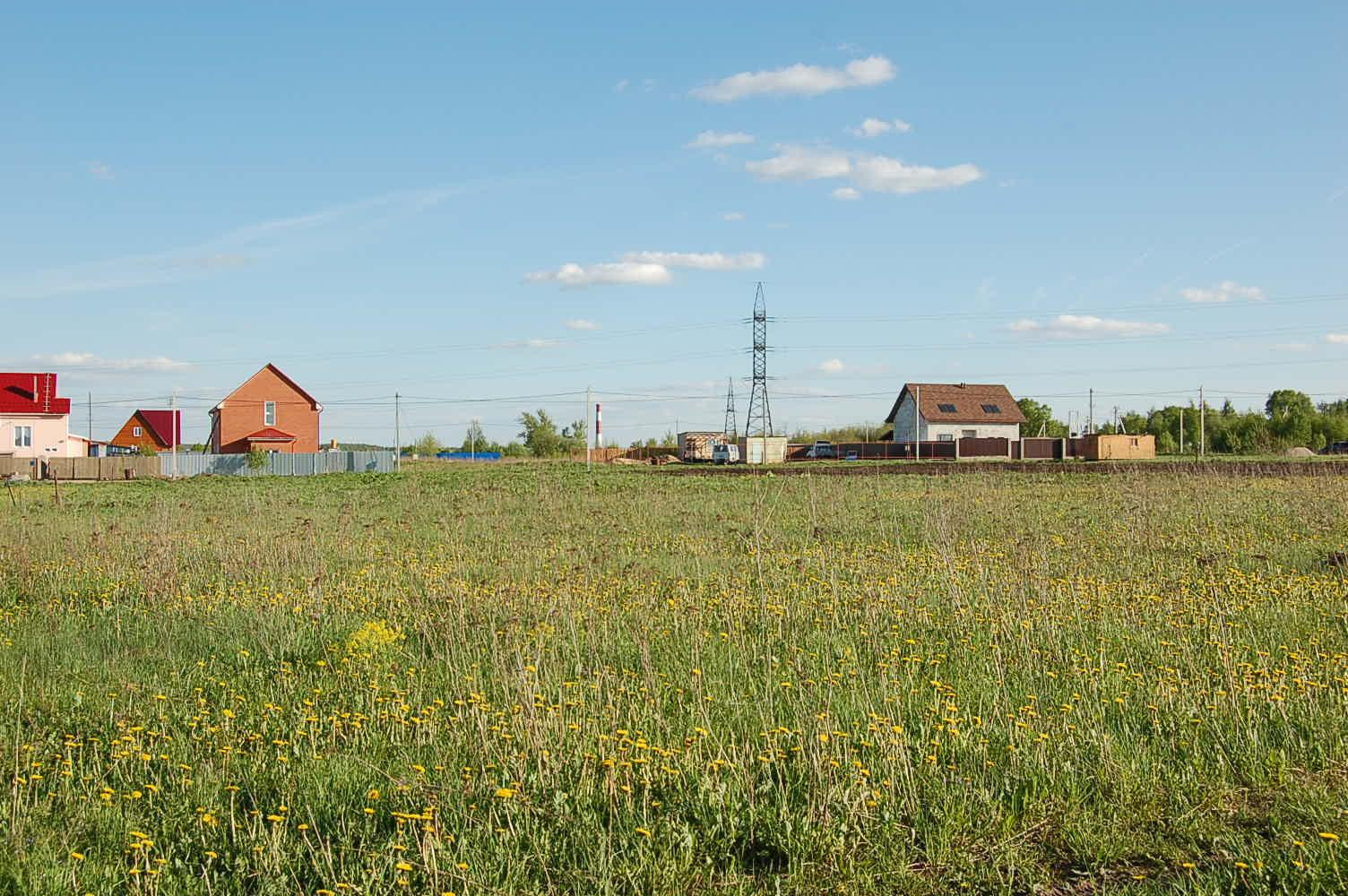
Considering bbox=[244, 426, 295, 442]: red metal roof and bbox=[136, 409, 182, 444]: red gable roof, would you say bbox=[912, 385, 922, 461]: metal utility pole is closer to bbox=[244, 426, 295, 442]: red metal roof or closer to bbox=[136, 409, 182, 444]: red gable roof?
bbox=[244, 426, 295, 442]: red metal roof

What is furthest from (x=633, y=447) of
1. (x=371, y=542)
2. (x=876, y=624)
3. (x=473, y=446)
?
(x=876, y=624)

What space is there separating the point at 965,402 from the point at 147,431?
72730mm

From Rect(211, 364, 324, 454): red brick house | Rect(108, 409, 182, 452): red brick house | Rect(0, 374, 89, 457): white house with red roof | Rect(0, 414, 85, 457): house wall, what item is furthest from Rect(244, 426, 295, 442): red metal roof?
Rect(108, 409, 182, 452): red brick house

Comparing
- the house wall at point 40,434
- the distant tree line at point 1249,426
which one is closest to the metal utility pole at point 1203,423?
the distant tree line at point 1249,426

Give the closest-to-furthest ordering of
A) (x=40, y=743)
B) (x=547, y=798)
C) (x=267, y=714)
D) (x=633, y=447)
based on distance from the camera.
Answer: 1. (x=547, y=798)
2. (x=40, y=743)
3. (x=267, y=714)
4. (x=633, y=447)

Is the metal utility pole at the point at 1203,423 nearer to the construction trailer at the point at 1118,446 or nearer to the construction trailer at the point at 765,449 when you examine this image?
the construction trailer at the point at 1118,446

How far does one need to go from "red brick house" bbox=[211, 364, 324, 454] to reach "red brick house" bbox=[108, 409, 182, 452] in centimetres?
2653

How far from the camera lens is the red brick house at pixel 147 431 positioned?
92.2m

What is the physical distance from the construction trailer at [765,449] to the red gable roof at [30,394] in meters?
43.7

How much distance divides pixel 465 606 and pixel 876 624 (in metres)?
3.53

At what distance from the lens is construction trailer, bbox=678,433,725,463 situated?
269 ft

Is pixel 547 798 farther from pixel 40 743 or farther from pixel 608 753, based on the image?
pixel 40 743

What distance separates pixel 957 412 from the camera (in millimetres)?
81188

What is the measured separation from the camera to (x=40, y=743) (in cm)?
556
